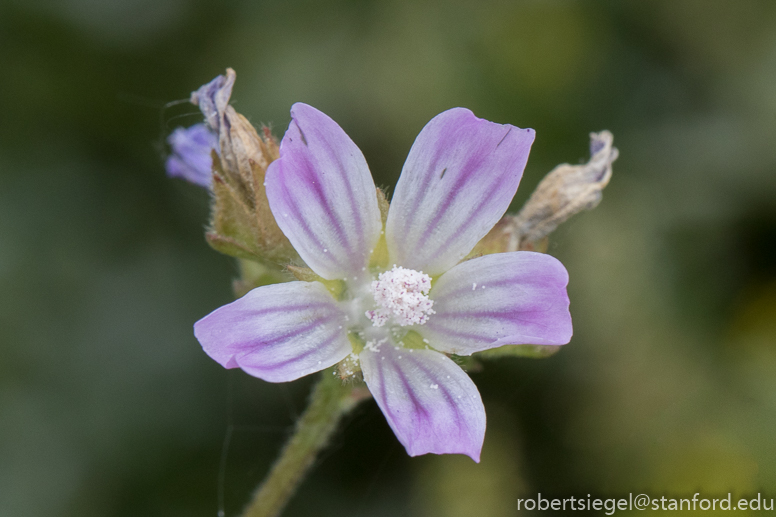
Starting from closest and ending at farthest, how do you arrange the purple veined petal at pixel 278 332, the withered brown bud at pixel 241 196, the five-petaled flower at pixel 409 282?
1. the purple veined petal at pixel 278 332
2. the five-petaled flower at pixel 409 282
3. the withered brown bud at pixel 241 196

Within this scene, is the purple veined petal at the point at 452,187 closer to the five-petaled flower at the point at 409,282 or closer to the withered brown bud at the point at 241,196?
the five-petaled flower at the point at 409,282

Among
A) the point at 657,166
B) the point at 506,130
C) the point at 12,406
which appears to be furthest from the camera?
the point at 657,166

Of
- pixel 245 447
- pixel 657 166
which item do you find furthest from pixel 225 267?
pixel 657 166

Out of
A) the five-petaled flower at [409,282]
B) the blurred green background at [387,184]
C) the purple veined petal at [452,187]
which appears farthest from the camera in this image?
the blurred green background at [387,184]

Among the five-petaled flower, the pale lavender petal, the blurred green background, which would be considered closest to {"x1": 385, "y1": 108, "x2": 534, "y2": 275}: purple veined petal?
the five-petaled flower

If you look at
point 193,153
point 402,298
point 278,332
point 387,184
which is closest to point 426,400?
point 402,298

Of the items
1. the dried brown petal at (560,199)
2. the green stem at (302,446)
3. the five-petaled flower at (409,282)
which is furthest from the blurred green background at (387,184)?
the five-petaled flower at (409,282)

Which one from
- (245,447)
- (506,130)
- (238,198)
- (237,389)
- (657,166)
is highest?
(657,166)

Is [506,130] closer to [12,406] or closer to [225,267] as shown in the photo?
[225,267]
